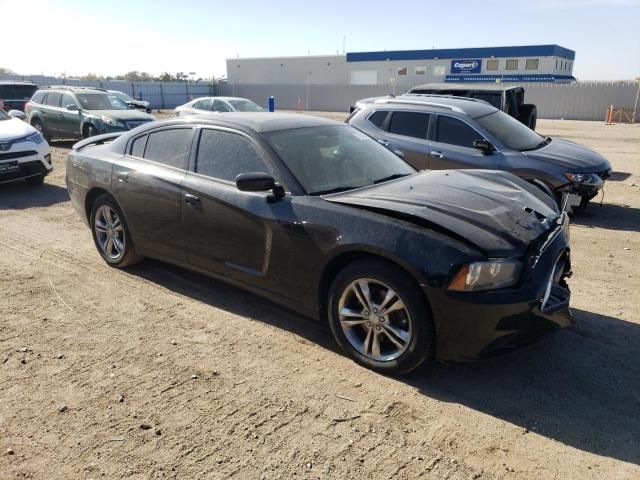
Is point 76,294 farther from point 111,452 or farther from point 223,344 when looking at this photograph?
point 111,452

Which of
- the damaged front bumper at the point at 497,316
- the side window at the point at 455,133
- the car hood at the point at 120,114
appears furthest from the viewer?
the car hood at the point at 120,114

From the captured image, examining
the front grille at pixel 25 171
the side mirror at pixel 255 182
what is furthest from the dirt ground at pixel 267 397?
the front grille at pixel 25 171

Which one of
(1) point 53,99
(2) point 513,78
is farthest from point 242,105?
(2) point 513,78

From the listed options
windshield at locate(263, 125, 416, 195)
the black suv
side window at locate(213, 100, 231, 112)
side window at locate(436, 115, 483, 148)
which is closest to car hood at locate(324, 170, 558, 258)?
windshield at locate(263, 125, 416, 195)

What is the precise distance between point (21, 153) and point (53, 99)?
7.09 meters

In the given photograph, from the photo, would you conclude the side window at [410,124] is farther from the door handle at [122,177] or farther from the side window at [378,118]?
the door handle at [122,177]

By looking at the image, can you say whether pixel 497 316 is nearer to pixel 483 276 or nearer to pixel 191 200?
pixel 483 276

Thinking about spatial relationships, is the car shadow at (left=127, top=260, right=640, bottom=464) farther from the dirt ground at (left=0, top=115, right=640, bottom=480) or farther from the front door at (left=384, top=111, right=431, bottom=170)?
the front door at (left=384, top=111, right=431, bottom=170)

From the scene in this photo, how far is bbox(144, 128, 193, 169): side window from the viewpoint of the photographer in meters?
4.63

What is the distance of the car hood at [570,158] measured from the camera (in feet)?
23.7

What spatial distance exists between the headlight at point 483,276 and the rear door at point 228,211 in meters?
1.33

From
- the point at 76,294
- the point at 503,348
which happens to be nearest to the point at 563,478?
the point at 503,348

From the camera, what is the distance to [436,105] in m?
8.05

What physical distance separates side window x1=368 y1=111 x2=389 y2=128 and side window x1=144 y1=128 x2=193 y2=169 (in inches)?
174
